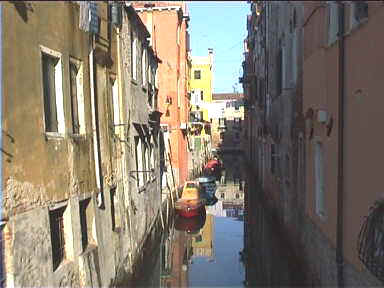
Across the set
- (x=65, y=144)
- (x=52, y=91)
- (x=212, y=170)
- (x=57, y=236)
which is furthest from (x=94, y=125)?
(x=212, y=170)

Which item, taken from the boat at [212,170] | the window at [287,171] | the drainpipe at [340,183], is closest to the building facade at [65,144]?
the drainpipe at [340,183]

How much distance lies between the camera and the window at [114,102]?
6.69 meters

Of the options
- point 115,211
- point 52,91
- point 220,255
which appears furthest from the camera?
point 220,255

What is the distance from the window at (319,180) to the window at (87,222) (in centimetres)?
379

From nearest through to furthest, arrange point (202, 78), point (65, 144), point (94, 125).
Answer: point (65, 144)
point (94, 125)
point (202, 78)

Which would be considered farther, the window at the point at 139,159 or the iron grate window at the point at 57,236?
the window at the point at 139,159

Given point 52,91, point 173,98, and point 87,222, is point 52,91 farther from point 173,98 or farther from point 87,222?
point 173,98

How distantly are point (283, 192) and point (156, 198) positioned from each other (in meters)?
3.89

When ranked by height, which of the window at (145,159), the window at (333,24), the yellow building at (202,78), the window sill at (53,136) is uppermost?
the yellow building at (202,78)

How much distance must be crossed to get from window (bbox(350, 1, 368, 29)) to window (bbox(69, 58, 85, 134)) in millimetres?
3382

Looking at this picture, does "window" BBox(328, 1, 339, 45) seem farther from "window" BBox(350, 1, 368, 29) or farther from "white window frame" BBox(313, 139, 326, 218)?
"white window frame" BBox(313, 139, 326, 218)

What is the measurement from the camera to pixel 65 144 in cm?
500

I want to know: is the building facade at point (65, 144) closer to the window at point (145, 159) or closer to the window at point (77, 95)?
the window at point (77, 95)

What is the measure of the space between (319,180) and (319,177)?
0.07 metres
